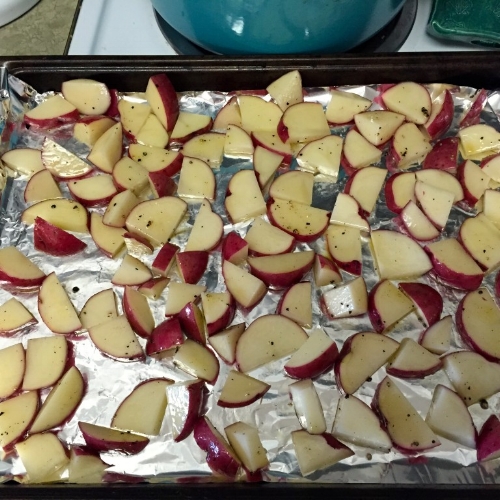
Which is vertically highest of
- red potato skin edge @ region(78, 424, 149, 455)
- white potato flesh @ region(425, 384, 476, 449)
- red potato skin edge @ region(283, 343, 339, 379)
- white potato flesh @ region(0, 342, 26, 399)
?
white potato flesh @ region(425, 384, 476, 449)

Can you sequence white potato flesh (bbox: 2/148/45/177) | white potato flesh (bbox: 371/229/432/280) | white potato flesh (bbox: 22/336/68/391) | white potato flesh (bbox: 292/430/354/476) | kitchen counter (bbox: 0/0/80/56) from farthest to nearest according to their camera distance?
1. kitchen counter (bbox: 0/0/80/56)
2. white potato flesh (bbox: 2/148/45/177)
3. white potato flesh (bbox: 371/229/432/280)
4. white potato flesh (bbox: 22/336/68/391)
5. white potato flesh (bbox: 292/430/354/476)

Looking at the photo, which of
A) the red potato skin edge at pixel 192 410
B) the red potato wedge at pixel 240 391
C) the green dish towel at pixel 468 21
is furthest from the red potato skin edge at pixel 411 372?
the green dish towel at pixel 468 21

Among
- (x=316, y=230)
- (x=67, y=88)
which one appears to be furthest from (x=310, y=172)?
(x=67, y=88)

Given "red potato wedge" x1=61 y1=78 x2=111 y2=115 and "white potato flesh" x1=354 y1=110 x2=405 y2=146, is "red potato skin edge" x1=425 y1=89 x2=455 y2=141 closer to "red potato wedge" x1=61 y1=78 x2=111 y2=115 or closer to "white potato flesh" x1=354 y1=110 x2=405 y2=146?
"white potato flesh" x1=354 y1=110 x2=405 y2=146

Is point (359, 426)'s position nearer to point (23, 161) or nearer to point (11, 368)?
point (11, 368)

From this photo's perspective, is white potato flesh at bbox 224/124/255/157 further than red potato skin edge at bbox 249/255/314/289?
Yes

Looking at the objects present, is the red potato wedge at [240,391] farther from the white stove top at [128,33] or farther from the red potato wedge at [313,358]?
the white stove top at [128,33]

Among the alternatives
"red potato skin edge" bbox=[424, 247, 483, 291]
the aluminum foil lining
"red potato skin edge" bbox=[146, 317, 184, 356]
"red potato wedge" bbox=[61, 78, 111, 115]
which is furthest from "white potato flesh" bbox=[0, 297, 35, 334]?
"red potato skin edge" bbox=[424, 247, 483, 291]

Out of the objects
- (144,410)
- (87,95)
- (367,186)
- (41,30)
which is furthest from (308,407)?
(41,30)
